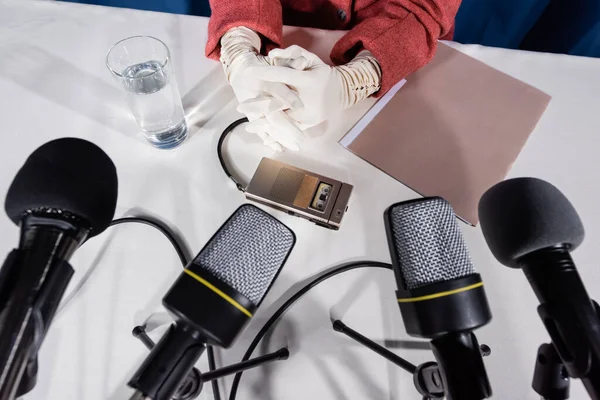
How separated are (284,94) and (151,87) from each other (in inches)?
7.2

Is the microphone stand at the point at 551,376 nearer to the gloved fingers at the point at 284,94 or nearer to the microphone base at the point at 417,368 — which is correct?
the microphone base at the point at 417,368

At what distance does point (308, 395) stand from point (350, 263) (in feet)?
0.51

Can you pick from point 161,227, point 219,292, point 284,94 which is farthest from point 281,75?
point 219,292

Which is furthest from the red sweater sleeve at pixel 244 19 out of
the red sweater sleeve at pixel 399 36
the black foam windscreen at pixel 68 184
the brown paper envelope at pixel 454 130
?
the black foam windscreen at pixel 68 184

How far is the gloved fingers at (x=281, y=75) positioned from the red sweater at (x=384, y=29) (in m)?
0.11

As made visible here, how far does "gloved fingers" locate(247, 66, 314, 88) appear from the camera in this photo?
0.56 meters

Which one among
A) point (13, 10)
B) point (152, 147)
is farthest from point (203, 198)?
point (13, 10)

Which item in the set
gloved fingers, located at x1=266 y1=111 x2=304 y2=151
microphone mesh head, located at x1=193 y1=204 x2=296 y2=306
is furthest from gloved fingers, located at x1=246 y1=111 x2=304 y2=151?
microphone mesh head, located at x1=193 y1=204 x2=296 y2=306

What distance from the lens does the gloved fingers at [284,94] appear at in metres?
0.56

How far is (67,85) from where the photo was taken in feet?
2.13

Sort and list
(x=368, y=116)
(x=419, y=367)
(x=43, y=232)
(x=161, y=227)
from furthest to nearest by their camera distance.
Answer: (x=368, y=116) < (x=161, y=227) < (x=419, y=367) < (x=43, y=232)

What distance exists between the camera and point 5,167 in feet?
1.89

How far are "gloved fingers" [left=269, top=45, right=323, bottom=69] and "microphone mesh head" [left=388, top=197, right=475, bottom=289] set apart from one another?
0.32 meters

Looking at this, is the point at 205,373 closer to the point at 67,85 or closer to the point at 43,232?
the point at 43,232
